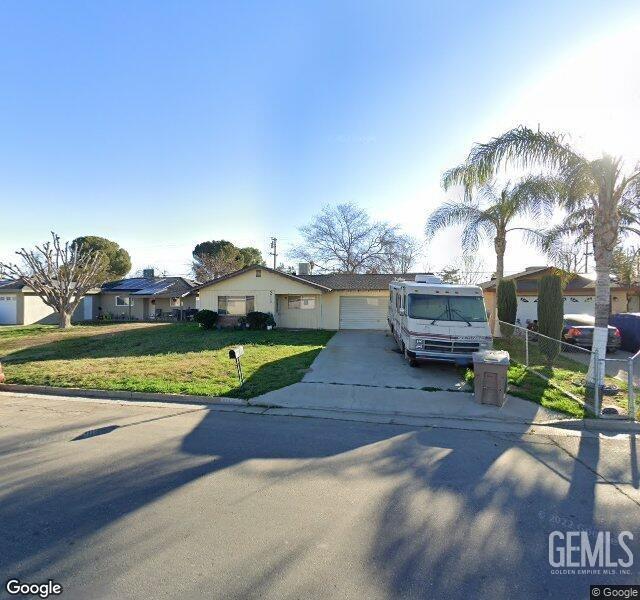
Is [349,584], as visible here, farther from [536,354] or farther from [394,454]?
[536,354]

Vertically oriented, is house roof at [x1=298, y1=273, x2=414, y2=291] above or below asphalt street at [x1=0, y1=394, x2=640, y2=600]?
above

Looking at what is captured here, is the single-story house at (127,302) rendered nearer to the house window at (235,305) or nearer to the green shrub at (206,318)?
the house window at (235,305)

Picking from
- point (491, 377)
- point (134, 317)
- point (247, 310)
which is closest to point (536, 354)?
point (491, 377)

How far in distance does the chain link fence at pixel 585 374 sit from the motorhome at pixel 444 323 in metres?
1.67

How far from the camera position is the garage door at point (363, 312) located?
2044cm

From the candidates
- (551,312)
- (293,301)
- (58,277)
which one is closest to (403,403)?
(551,312)

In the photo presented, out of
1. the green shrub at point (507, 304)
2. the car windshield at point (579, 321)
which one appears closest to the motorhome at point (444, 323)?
the green shrub at point (507, 304)

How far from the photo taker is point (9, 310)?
1035 inches

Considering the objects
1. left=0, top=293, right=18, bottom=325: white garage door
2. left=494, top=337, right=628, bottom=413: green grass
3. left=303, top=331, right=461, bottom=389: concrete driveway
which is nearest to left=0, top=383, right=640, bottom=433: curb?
left=494, top=337, right=628, bottom=413: green grass

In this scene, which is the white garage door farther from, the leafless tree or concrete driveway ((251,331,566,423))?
concrete driveway ((251,331,566,423))

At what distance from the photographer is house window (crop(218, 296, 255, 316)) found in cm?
2036

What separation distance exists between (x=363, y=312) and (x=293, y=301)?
163 inches

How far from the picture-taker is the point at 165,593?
2453 mm

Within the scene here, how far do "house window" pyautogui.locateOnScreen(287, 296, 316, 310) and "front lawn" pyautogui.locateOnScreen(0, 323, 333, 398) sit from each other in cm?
379
